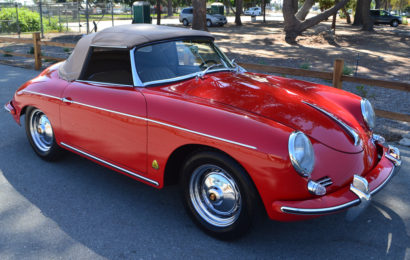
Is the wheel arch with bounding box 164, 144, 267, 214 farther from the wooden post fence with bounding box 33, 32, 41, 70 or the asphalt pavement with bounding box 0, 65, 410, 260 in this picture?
the wooden post fence with bounding box 33, 32, 41, 70

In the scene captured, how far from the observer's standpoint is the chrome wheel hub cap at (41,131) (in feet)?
15.1

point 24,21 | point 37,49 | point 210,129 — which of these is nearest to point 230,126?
point 210,129

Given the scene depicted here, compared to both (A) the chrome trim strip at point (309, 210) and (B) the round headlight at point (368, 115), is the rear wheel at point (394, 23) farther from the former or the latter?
(A) the chrome trim strip at point (309, 210)

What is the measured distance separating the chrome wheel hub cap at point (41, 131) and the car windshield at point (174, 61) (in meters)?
1.58

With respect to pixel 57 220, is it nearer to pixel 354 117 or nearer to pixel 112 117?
pixel 112 117

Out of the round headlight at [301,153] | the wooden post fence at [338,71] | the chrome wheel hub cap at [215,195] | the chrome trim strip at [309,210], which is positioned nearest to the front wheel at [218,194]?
the chrome wheel hub cap at [215,195]

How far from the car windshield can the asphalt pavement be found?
3.81 ft

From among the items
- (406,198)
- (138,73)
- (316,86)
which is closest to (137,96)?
(138,73)

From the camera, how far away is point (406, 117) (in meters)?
5.49

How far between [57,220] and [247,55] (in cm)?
1254

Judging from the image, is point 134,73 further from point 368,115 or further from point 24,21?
point 24,21

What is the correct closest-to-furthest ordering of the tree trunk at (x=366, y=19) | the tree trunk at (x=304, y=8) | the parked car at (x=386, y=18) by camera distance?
the tree trunk at (x=304, y=8) < the tree trunk at (x=366, y=19) < the parked car at (x=386, y=18)

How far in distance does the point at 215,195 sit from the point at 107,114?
4.23 ft

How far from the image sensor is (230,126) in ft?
9.48
